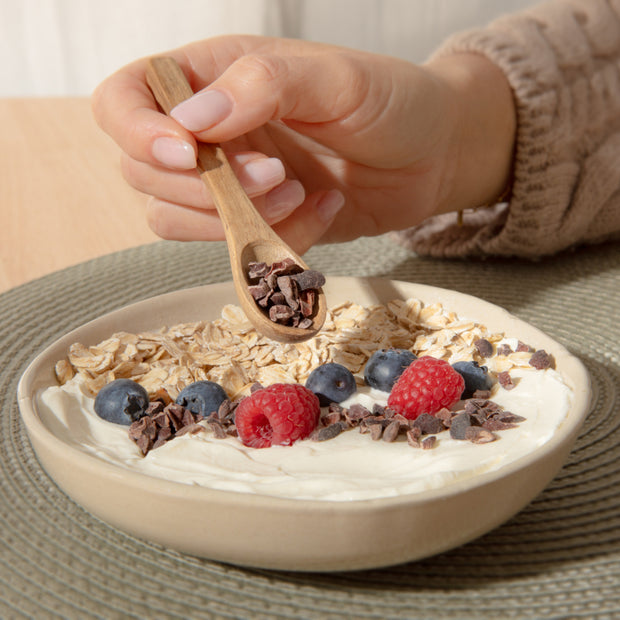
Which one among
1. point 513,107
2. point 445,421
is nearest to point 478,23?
point 513,107

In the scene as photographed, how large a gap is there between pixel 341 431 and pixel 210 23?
8.06ft

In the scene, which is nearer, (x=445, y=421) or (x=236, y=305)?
(x=445, y=421)

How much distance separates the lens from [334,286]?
3.54 ft

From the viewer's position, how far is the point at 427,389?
0.80 m

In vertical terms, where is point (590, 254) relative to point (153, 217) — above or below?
below

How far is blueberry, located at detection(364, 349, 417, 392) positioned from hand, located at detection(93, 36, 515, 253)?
1.06 feet

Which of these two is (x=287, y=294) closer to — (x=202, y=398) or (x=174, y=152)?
(x=202, y=398)

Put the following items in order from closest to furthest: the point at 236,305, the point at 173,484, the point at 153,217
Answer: the point at 173,484 → the point at 236,305 → the point at 153,217

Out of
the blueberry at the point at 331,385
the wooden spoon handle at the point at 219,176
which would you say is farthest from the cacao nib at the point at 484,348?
the wooden spoon handle at the point at 219,176

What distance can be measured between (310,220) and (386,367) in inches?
17.2

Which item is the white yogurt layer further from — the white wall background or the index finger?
the white wall background

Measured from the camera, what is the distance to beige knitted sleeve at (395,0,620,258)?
1.35 meters

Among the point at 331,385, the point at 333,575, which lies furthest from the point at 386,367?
the point at 333,575

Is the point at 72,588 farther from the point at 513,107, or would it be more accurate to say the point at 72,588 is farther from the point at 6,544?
the point at 513,107
